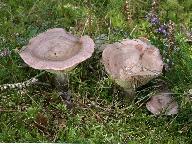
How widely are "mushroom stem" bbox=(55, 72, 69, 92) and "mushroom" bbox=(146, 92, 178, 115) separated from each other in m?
0.63

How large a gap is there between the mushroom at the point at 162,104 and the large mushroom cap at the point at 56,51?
59 cm

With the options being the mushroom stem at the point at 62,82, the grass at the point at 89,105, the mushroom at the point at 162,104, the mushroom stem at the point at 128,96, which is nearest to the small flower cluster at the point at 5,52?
the grass at the point at 89,105

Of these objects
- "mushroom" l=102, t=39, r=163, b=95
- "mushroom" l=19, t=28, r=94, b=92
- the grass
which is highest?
"mushroom" l=19, t=28, r=94, b=92

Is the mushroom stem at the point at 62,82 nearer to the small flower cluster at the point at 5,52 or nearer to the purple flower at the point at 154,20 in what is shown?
the small flower cluster at the point at 5,52

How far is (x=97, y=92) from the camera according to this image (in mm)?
3520

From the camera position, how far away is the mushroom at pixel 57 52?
3088 mm

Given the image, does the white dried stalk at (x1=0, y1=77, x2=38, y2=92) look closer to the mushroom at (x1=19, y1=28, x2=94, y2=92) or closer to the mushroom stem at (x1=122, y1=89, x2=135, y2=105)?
the mushroom at (x1=19, y1=28, x2=94, y2=92)

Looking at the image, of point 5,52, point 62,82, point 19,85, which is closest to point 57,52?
point 62,82

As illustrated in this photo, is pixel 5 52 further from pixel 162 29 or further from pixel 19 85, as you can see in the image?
pixel 162 29

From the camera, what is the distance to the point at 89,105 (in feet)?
11.3

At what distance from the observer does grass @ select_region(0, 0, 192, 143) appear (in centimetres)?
326

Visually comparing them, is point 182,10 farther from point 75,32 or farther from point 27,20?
point 27,20

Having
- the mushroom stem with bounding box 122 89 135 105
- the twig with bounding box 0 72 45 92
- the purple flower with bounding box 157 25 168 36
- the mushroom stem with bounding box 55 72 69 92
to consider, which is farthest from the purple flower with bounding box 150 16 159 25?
the twig with bounding box 0 72 45 92

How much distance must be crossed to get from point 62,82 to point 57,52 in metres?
0.37
